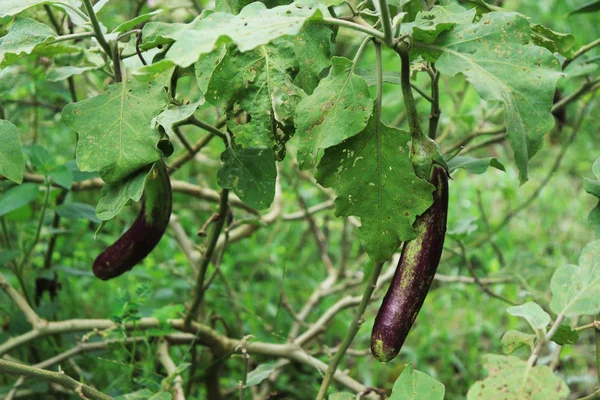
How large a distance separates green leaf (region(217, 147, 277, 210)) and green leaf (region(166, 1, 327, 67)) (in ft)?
0.85

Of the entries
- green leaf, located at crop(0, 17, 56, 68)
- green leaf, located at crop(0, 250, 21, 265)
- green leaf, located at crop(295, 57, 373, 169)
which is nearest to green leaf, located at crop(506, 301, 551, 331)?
green leaf, located at crop(295, 57, 373, 169)

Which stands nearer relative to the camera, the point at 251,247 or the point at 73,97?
the point at 73,97

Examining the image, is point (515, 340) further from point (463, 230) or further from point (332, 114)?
point (463, 230)

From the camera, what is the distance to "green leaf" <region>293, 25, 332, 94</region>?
849 mm

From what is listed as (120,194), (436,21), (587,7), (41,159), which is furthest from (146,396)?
(587,7)

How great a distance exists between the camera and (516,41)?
2.49ft

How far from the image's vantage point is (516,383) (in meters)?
0.72

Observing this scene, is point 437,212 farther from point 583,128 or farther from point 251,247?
point 583,128

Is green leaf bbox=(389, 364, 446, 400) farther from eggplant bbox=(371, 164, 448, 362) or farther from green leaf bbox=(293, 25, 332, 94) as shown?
green leaf bbox=(293, 25, 332, 94)

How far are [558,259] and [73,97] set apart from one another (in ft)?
5.85

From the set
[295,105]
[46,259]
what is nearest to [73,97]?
[46,259]

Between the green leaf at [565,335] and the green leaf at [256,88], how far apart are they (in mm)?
450

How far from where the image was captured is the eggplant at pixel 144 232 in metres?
0.97

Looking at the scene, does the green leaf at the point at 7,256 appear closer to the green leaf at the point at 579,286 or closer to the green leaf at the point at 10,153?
the green leaf at the point at 10,153
